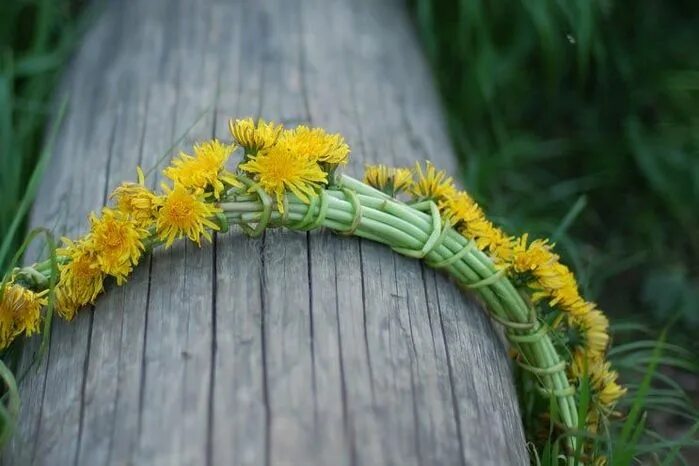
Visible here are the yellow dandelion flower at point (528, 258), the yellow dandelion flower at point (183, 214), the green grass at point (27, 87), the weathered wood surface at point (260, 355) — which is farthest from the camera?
the green grass at point (27, 87)

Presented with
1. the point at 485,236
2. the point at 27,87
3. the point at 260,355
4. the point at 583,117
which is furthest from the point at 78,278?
Answer: the point at 583,117

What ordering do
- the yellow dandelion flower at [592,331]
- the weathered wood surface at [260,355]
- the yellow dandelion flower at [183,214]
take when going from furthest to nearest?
1. the yellow dandelion flower at [592,331]
2. the yellow dandelion flower at [183,214]
3. the weathered wood surface at [260,355]

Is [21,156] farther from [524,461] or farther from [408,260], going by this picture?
[524,461]

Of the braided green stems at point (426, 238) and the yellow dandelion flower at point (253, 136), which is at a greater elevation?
the yellow dandelion flower at point (253, 136)

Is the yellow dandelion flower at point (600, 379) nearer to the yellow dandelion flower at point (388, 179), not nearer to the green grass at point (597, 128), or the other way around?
the yellow dandelion flower at point (388, 179)

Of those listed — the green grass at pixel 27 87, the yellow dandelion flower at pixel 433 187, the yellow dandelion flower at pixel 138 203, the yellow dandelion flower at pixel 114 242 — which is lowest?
the yellow dandelion flower at pixel 114 242

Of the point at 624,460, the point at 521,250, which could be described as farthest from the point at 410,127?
the point at 624,460

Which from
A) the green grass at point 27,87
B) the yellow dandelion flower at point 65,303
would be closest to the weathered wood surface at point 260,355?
the yellow dandelion flower at point 65,303

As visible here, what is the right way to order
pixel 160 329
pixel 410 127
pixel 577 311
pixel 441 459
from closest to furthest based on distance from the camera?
pixel 441 459
pixel 160 329
pixel 577 311
pixel 410 127
